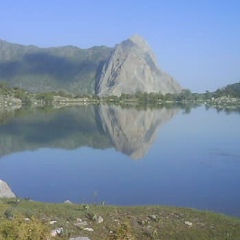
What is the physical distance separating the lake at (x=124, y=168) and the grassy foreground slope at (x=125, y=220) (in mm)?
4997

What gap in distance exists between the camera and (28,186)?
24.8 meters

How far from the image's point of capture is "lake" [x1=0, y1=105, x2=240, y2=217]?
73.2 feet

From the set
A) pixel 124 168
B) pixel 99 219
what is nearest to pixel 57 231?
pixel 99 219

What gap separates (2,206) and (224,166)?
2099 cm

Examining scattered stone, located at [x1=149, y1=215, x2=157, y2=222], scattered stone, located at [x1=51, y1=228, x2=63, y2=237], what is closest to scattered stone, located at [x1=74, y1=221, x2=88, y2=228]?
scattered stone, located at [x1=51, y1=228, x2=63, y2=237]

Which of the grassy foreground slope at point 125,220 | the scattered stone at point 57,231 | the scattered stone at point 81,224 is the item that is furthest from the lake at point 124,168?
the scattered stone at point 57,231

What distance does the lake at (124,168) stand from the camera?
22.3 metres

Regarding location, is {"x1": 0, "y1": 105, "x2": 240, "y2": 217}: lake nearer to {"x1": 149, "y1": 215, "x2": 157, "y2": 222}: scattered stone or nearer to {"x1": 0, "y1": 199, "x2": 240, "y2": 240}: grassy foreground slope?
{"x1": 0, "y1": 199, "x2": 240, "y2": 240}: grassy foreground slope

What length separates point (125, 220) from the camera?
13.9m

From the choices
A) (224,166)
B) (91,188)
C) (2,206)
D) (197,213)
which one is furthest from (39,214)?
(224,166)

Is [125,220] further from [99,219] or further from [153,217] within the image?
[153,217]

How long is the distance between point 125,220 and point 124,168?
54.7 ft

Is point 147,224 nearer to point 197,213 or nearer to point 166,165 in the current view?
point 197,213

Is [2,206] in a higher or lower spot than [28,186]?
higher
